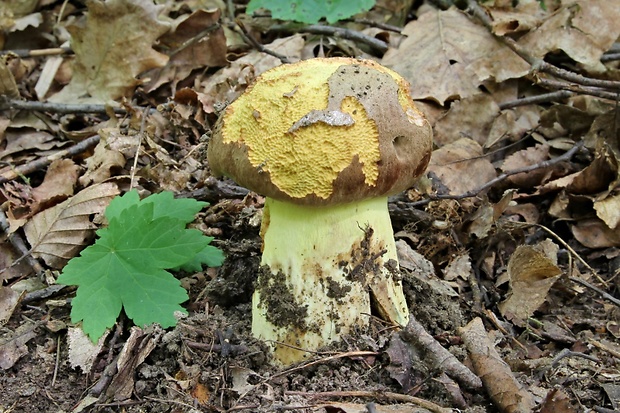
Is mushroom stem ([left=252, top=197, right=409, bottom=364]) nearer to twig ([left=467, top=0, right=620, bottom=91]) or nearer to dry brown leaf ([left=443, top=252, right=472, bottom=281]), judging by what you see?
dry brown leaf ([left=443, top=252, right=472, bottom=281])

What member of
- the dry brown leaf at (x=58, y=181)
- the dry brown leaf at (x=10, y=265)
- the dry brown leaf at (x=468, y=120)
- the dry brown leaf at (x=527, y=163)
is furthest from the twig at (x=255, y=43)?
the dry brown leaf at (x=10, y=265)

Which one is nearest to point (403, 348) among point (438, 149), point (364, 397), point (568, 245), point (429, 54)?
point (364, 397)

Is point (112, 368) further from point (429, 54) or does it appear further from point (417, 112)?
point (429, 54)

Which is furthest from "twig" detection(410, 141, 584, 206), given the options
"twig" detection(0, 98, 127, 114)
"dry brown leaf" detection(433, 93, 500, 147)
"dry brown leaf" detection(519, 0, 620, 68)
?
"twig" detection(0, 98, 127, 114)

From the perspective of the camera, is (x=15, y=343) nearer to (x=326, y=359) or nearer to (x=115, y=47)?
(x=326, y=359)

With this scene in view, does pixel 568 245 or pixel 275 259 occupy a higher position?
pixel 275 259

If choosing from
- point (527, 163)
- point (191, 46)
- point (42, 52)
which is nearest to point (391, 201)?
point (527, 163)
